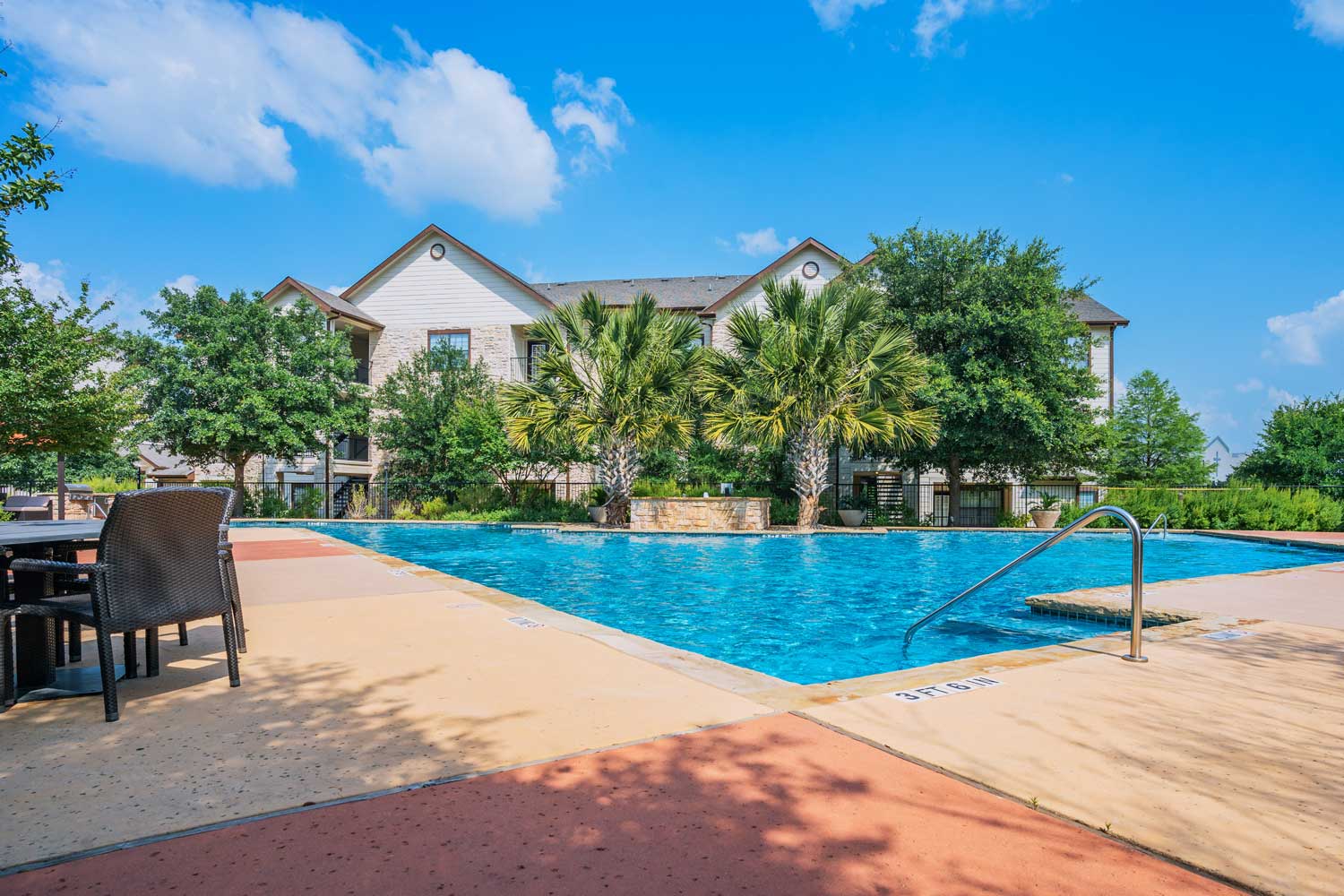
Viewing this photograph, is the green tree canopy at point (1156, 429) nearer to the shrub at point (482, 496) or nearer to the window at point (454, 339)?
the shrub at point (482, 496)

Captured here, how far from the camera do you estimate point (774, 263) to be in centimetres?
2656

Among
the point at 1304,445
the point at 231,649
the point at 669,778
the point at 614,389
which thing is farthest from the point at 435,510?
the point at 1304,445

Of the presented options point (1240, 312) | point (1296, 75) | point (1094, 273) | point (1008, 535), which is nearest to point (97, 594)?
point (1008, 535)

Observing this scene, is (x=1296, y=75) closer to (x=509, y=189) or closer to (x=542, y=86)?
(x=542, y=86)

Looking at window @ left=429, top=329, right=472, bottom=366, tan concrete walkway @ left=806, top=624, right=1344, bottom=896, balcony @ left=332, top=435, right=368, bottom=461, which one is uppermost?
window @ left=429, top=329, right=472, bottom=366

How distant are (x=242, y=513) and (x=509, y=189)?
47.7 ft

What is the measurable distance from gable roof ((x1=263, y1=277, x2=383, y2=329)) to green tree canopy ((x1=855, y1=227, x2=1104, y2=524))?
18827 mm

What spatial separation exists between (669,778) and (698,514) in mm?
16346

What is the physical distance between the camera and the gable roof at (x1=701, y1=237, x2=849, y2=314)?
26109 mm

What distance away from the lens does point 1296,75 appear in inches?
700

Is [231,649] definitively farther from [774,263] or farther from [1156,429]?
[1156,429]

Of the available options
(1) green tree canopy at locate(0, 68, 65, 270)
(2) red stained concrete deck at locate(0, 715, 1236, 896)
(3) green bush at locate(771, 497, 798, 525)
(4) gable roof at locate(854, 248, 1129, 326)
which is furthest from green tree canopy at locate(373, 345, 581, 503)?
(2) red stained concrete deck at locate(0, 715, 1236, 896)

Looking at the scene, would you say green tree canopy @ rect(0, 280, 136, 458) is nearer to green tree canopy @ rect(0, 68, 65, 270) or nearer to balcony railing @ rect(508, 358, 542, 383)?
green tree canopy @ rect(0, 68, 65, 270)

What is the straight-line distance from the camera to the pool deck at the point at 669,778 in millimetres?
2010
